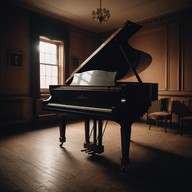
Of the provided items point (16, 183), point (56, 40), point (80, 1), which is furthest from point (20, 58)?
point (16, 183)

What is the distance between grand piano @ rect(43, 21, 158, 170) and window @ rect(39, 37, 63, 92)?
256 cm

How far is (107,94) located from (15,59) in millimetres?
3307

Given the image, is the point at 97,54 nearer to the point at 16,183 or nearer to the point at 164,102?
the point at 16,183

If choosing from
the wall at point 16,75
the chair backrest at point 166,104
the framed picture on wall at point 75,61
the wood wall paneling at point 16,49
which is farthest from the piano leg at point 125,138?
the framed picture on wall at point 75,61

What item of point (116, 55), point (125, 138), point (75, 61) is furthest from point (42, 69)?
point (125, 138)

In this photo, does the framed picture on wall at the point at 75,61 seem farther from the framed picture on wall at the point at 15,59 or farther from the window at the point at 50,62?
the framed picture on wall at the point at 15,59

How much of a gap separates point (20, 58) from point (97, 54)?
9.21 ft

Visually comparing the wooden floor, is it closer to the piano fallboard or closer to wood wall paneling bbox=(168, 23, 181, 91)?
the piano fallboard

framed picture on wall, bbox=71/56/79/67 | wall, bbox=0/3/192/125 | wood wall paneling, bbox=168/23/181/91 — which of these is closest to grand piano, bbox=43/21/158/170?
wall, bbox=0/3/192/125

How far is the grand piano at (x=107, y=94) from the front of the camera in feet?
7.55

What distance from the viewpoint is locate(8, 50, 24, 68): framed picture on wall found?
185 inches

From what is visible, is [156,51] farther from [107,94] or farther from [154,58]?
[107,94]

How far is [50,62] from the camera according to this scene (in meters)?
5.88

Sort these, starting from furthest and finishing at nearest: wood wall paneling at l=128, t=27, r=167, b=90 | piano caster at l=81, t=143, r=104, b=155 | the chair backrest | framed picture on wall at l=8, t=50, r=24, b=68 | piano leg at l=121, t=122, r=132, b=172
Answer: wood wall paneling at l=128, t=27, r=167, b=90
the chair backrest
framed picture on wall at l=8, t=50, r=24, b=68
piano caster at l=81, t=143, r=104, b=155
piano leg at l=121, t=122, r=132, b=172
